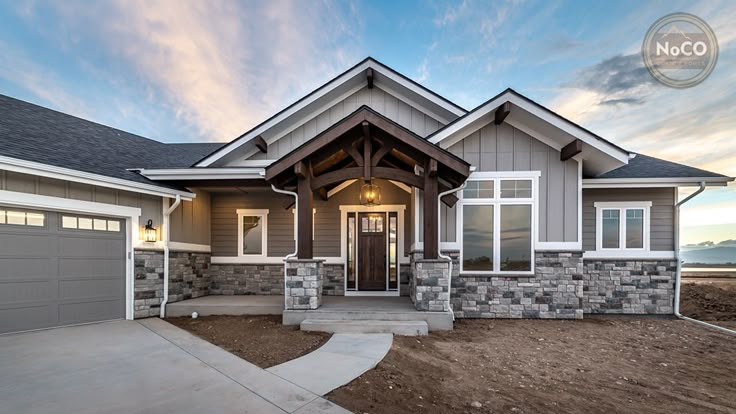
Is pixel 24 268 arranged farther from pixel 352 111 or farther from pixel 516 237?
pixel 516 237

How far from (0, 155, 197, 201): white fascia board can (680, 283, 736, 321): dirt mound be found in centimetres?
1278

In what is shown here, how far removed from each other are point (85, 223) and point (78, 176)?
91cm

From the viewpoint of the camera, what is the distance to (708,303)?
9812 millimetres

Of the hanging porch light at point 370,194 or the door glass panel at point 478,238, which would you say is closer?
the door glass panel at point 478,238

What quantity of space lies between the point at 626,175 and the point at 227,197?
9.63 meters

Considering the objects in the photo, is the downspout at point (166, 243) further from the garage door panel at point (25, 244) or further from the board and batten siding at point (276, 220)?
the garage door panel at point (25, 244)

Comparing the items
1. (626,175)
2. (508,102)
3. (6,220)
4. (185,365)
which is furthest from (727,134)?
(6,220)

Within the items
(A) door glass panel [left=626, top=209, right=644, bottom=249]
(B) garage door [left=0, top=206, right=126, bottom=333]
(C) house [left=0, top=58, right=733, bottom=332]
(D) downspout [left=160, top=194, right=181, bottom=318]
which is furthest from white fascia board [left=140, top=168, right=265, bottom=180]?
(A) door glass panel [left=626, top=209, right=644, bottom=249]

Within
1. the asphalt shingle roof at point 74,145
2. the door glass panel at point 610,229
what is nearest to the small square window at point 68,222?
the asphalt shingle roof at point 74,145

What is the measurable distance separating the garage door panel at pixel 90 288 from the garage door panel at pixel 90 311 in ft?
0.40

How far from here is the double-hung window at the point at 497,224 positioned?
6613mm

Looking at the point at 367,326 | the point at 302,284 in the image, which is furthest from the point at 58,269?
the point at 367,326

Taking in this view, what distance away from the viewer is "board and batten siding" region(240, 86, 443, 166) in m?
8.10

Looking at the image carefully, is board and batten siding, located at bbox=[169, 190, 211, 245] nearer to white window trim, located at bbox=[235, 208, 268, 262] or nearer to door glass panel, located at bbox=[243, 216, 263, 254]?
white window trim, located at bbox=[235, 208, 268, 262]
